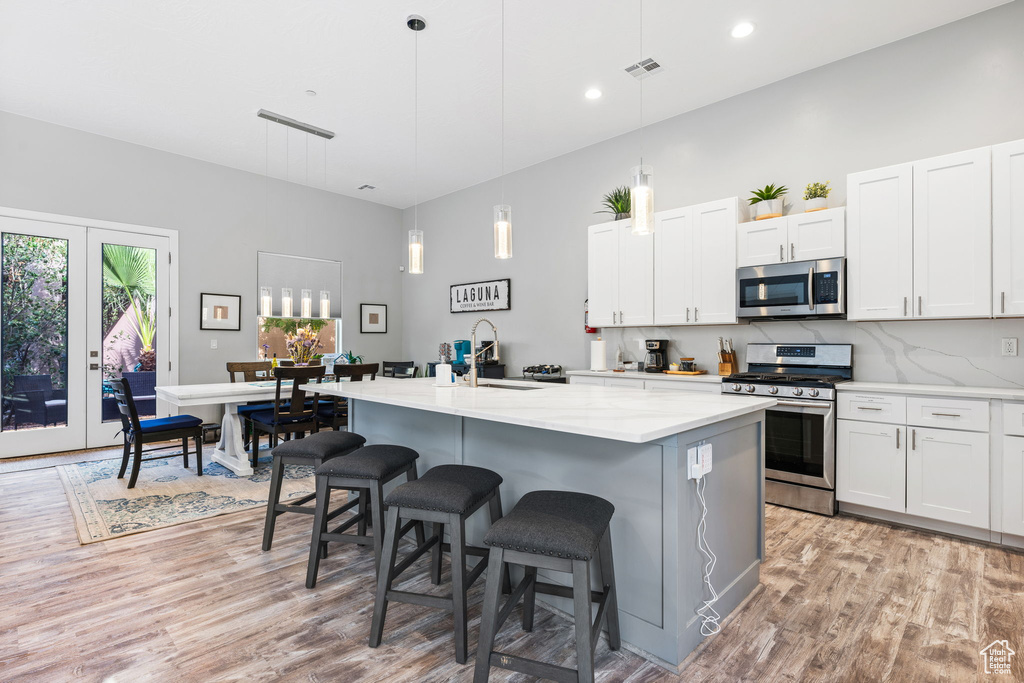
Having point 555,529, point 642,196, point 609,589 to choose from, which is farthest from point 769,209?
point 555,529

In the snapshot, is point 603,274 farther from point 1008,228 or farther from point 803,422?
point 1008,228

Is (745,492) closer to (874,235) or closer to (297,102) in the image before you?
(874,235)

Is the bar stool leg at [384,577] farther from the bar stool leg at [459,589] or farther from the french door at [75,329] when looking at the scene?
the french door at [75,329]

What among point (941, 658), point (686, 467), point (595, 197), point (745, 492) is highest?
point (595, 197)

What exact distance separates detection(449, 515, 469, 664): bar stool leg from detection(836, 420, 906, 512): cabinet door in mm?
2799

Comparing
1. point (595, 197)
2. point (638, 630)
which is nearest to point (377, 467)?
point (638, 630)

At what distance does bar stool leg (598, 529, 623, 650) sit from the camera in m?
1.79

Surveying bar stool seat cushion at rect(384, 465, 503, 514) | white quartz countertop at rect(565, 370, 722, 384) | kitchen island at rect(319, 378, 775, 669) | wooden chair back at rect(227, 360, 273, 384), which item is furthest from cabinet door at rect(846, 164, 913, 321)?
wooden chair back at rect(227, 360, 273, 384)

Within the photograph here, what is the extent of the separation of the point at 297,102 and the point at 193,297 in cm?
273

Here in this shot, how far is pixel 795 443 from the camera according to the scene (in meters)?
3.41

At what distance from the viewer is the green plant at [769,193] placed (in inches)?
151

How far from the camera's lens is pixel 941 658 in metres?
1.78

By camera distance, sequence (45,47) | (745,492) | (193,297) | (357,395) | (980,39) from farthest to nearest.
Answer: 1. (193,297)
2. (45,47)
3. (980,39)
4. (357,395)
5. (745,492)

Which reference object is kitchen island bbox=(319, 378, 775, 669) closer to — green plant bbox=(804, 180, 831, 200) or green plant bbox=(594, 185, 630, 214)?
green plant bbox=(804, 180, 831, 200)
